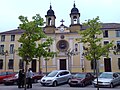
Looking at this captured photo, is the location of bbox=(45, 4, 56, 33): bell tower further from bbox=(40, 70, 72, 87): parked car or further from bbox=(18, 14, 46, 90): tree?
bbox=(18, 14, 46, 90): tree

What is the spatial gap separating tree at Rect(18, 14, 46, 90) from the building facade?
31683mm

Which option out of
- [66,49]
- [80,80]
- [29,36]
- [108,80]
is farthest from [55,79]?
[66,49]

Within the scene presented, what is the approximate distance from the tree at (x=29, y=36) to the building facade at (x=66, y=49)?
A: 104ft

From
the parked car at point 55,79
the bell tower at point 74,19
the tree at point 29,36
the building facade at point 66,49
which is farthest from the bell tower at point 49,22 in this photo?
the tree at point 29,36

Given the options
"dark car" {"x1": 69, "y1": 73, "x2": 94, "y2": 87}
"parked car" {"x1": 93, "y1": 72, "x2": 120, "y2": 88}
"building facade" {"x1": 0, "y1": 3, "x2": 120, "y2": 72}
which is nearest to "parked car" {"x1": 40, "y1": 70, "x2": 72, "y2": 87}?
"dark car" {"x1": 69, "y1": 73, "x2": 94, "y2": 87}

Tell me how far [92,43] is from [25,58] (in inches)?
208

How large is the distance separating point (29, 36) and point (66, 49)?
115ft

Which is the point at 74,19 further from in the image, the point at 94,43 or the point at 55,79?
the point at 94,43

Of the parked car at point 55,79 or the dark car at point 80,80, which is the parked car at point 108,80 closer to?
the dark car at point 80,80

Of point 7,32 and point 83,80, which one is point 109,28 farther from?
point 83,80

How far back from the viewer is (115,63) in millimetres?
50438

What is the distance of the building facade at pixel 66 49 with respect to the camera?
166 feet

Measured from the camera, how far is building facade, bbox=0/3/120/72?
166ft

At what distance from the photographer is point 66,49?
2077 inches
